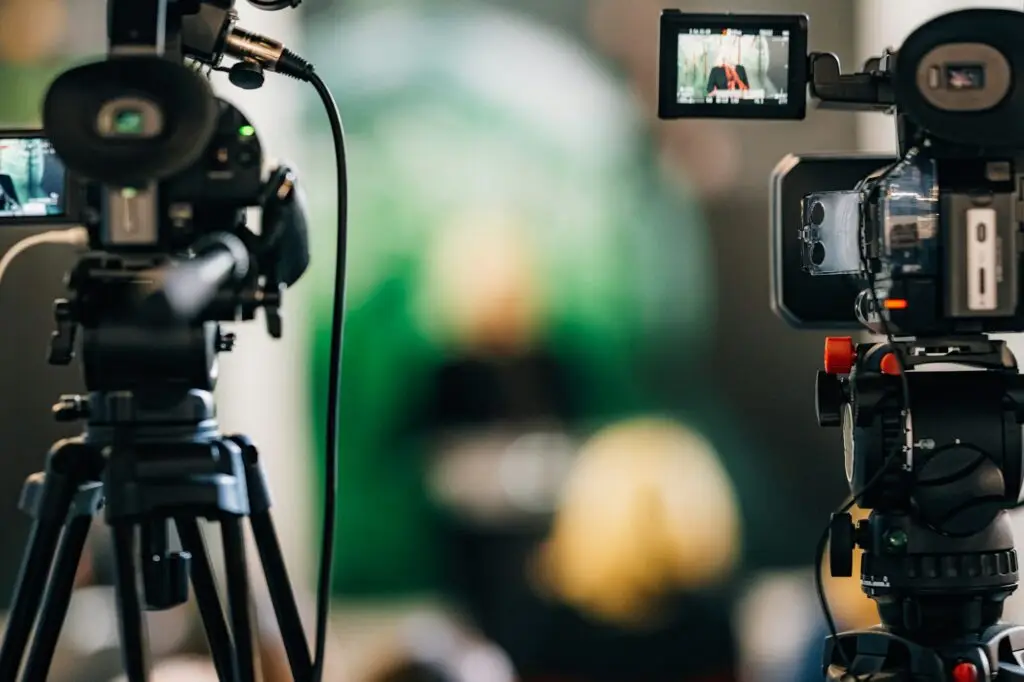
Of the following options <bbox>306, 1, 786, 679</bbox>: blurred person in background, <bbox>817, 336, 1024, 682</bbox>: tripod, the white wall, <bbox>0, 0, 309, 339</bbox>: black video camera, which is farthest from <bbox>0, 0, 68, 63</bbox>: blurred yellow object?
<bbox>817, 336, 1024, 682</bbox>: tripod

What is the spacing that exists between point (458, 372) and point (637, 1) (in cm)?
68

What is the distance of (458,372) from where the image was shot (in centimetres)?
179

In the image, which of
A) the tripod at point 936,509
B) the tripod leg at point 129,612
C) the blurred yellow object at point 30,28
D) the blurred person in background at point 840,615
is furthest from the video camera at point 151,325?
the blurred person in background at point 840,615

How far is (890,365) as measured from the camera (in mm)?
1144

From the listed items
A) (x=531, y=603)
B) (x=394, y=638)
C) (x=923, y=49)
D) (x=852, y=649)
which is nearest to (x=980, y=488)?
(x=852, y=649)

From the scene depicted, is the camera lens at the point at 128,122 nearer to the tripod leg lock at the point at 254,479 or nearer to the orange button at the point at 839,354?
the tripod leg lock at the point at 254,479

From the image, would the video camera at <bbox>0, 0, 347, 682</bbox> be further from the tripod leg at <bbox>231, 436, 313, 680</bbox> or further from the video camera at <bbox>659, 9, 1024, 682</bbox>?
the video camera at <bbox>659, 9, 1024, 682</bbox>

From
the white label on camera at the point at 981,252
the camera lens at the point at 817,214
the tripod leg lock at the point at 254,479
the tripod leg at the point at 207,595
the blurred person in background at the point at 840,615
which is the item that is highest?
the camera lens at the point at 817,214

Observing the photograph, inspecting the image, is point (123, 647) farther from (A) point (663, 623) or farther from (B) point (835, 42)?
(B) point (835, 42)

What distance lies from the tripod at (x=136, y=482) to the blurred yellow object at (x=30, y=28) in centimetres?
90

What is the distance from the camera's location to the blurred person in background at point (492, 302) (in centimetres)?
177

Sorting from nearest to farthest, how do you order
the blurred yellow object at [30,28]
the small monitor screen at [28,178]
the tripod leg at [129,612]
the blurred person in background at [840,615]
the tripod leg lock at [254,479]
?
the tripod leg at [129,612] < the tripod leg lock at [254,479] < the small monitor screen at [28,178] < the blurred yellow object at [30,28] < the blurred person in background at [840,615]

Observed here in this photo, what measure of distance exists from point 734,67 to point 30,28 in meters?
1.13

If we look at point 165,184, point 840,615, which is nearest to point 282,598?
point 165,184
